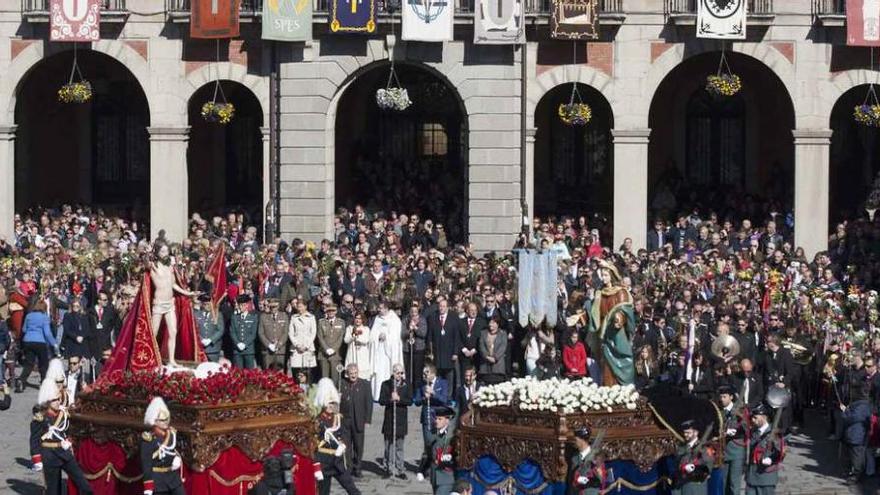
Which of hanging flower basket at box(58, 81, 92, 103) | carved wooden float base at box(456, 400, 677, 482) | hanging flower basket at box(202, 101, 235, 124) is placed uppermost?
hanging flower basket at box(58, 81, 92, 103)

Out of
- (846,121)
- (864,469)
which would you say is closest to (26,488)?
(864,469)

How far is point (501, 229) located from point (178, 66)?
7.62 m

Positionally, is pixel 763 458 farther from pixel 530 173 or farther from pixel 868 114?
pixel 530 173

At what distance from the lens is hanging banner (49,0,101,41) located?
50.6m

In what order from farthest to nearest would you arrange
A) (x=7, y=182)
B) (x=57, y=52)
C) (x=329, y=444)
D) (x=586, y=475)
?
(x=7, y=182)
(x=57, y=52)
(x=329, y=444)
(x=586, y=475)

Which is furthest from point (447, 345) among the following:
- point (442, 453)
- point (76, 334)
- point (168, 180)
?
point (168, 180)

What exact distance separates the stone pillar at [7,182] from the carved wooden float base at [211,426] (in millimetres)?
21263

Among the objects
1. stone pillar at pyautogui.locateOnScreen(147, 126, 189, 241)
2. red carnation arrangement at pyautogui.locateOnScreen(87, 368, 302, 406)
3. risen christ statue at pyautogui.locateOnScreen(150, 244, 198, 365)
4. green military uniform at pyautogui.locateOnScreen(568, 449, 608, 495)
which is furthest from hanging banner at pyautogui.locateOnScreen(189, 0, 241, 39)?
green military uniform at pyautogui.locateOnScreen(568, 449, 608, 495)

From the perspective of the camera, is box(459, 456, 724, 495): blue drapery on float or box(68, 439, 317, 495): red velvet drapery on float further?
box(68, 439, 317, 495): red velvet drapery on float

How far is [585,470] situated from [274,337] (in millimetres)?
12426

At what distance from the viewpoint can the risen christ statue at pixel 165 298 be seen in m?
33.8

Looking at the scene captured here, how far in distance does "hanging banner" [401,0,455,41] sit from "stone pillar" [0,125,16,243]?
353 inches

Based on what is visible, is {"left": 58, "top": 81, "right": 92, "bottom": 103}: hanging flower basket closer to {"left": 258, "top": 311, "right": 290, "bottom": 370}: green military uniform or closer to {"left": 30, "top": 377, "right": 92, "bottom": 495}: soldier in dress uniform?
{"left": 258, "top": 311, "right": 290, "bottom": 370}: green military uniform

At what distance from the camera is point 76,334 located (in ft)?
131
